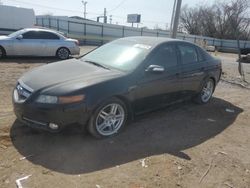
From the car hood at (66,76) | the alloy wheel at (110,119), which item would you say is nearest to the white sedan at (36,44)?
the car hood at (66,76)

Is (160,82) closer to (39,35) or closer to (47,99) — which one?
(47,99)

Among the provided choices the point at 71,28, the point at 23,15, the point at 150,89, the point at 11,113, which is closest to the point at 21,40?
the point at 11,113

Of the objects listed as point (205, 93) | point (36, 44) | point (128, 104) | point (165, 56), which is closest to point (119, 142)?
point (128, 104)

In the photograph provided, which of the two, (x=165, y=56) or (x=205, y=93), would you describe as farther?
(x=205, y=93)

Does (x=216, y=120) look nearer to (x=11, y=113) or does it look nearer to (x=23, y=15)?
(x=11, y=113)

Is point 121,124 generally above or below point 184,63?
below

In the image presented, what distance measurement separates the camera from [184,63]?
6328 mm

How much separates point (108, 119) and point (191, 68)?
247cm

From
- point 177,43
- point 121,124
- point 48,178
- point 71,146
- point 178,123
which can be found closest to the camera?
point 48,178

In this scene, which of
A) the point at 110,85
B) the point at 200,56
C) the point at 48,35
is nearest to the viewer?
the point at 110,85

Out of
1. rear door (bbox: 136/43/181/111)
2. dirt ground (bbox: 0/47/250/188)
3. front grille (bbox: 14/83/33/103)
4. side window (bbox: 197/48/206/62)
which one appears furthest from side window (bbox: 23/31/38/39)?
front grille (bbox: 14/83/33/103)

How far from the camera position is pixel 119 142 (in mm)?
4816

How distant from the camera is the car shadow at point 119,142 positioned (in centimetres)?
413

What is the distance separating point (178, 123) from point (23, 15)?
92.5ft
